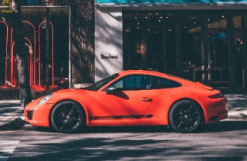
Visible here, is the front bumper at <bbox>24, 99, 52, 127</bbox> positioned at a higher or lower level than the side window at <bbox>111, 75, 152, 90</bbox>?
lower

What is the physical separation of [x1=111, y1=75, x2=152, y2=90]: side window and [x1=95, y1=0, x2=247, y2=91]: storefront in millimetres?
7567

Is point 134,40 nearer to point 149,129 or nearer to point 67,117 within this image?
point 149,129

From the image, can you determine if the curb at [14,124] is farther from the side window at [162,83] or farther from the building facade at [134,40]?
the building facade at [134,40]

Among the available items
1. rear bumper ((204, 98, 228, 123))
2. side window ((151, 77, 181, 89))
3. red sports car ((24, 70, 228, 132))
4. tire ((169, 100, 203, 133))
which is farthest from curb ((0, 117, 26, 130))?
rear bumper ((204, 98, 228, 123))

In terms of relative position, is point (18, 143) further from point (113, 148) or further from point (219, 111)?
point (219, 111)

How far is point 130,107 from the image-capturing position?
10586 mm

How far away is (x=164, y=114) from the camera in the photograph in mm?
10531

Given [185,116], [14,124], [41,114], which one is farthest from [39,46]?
[185,116]

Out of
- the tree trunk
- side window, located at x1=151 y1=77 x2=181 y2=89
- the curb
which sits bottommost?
the curb

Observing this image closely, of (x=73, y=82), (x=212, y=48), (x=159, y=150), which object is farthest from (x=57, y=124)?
(x=212, y=48)

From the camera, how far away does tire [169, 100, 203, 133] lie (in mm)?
10453

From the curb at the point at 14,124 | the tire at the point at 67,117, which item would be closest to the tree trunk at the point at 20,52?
the curb at the point at 14,124

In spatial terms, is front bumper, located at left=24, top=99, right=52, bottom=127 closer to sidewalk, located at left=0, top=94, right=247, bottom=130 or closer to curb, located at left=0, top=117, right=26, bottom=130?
curb, located at left=0, top=117, right=26, bottom=130

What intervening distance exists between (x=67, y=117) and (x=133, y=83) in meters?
1.59
